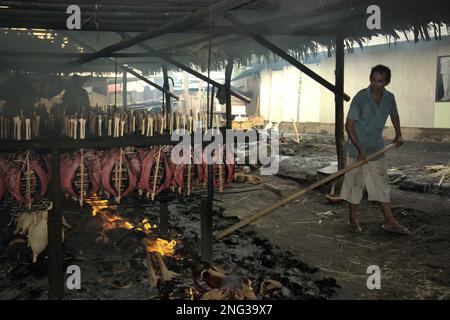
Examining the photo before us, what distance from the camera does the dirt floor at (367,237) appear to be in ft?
15.3

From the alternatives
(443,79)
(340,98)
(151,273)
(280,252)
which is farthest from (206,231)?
(443,79)

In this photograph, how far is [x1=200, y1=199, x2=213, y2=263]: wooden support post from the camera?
4.87 metres

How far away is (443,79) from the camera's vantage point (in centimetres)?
1573

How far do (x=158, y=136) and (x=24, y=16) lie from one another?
2305mm

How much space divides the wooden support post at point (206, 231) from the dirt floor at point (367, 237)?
2.72 ft

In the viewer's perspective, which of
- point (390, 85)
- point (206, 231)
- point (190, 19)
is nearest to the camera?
point (190, 19)

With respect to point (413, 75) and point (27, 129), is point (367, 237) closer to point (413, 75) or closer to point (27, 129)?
point (27, 129)

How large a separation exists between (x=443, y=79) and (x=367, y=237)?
41.3ft

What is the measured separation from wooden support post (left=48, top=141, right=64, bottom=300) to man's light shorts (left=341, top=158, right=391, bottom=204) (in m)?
4.66

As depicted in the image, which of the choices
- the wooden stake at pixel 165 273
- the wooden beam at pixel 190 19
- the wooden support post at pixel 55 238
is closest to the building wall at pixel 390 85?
the wooden beam at pixel 190 19

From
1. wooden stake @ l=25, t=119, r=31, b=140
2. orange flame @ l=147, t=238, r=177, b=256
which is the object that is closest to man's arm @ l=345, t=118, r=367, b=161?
orange flame @ l=147, t=238, r=177, b=256

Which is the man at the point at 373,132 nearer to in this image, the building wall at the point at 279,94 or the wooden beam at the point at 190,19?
the wooden beam at the point at 190,19

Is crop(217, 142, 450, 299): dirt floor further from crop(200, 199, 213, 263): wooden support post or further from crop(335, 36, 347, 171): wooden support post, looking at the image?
crop(335, 36, 347, 171): wooden support post
